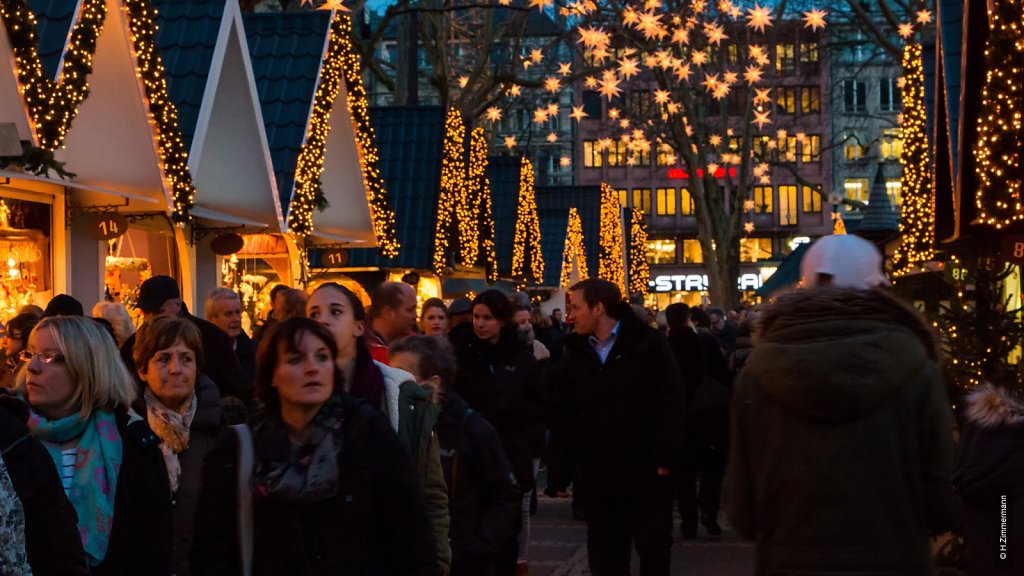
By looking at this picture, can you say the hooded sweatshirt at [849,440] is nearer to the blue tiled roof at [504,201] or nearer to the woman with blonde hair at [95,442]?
the woman with blonde hair at [95,442]

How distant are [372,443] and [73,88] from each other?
23.9 ft

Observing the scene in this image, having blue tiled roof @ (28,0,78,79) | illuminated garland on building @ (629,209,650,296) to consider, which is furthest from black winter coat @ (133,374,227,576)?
illuminated garland on building @ (629,209,650,296)

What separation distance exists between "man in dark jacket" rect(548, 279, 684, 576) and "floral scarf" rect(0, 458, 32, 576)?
15.4ft

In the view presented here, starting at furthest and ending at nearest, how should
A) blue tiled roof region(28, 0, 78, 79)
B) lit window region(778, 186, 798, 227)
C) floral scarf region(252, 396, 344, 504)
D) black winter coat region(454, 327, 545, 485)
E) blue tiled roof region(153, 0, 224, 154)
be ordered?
lit window region(778, 186, 798, 227) → blue tiled roof region(153, 0, 224, 154) → blue tiled roof region(28, 0, 78, 79) → black winter coat region(454, 327, 545, 485) → floral scarf region(252, 396, 344, 504)

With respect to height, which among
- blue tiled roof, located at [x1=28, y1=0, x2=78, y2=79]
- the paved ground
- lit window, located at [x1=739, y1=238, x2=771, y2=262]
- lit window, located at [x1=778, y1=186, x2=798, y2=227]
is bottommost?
the paved ground

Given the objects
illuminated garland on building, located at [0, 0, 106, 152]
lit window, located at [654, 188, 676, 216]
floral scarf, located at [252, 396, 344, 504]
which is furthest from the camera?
lit window, located at [654, 188, 676, 216]

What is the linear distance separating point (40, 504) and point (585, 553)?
7.76m

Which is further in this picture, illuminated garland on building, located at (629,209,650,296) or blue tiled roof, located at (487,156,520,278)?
illuminated garland on building, located at (629,209,650,296)

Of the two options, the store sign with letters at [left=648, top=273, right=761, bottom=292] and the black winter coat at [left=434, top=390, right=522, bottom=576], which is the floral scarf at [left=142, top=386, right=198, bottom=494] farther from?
the store sign with letters at [left=648, top=273, right=761, bottom=292]

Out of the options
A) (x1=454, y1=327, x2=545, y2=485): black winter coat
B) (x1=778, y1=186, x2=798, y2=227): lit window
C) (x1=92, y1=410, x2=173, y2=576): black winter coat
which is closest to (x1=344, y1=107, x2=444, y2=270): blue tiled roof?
(x1=454, y1=327, x2=545, y2=485): black winter coat

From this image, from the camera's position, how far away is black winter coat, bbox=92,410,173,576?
5.30 m

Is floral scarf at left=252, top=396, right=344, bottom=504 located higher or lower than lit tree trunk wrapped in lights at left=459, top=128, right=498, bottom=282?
lower

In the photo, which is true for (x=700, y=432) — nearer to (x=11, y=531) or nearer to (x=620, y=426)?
(x=620, y=426)

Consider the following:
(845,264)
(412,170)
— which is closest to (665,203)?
(412,170)
